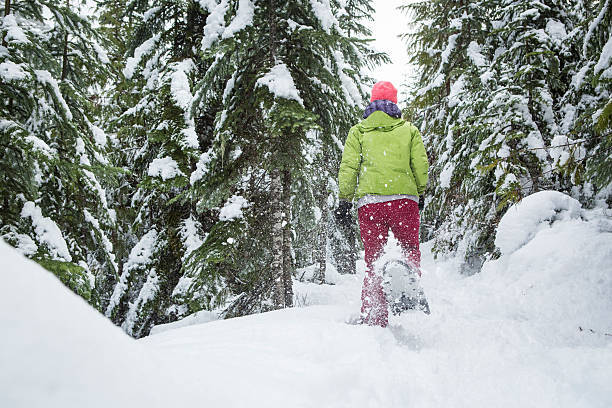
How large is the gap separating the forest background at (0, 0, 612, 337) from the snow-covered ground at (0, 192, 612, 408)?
128cm

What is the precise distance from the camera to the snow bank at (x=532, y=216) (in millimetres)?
5863

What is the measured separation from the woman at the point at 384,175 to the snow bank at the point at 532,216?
9.27 ft

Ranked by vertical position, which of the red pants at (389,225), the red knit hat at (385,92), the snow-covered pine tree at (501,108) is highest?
the snow-covered pine tree at (501,108)

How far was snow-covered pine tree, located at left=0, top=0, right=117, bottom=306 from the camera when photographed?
4.75m

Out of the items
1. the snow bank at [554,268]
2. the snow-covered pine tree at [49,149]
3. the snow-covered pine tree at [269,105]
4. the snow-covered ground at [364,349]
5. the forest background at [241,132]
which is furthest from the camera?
the snow-covered pine tree at [269,105]

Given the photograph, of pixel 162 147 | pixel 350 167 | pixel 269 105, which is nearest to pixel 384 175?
pixel 350 167

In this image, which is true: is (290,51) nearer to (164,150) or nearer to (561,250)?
(164,150)

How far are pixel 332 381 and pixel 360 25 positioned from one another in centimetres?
1646

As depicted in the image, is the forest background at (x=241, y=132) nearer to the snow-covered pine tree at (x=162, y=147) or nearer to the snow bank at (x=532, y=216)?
the snow-covered pine tree at (x=162, y=147)

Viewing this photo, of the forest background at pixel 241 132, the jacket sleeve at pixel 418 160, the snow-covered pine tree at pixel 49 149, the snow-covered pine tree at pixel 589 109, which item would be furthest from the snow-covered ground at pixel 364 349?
the snow-covered pine tree at pixel 49 149

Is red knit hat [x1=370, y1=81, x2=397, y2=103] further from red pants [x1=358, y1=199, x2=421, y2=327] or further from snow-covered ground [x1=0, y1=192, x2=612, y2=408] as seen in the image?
snow-covered ground [x1=0, y1=192, x2=612, y2=408]

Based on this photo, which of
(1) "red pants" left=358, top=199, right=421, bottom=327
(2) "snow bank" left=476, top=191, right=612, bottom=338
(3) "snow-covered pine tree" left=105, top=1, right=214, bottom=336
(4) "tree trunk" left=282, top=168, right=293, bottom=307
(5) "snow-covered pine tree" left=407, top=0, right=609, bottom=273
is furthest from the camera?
(3) "snow-covered pine tree" left=105, top=1, right=214, bottom=336

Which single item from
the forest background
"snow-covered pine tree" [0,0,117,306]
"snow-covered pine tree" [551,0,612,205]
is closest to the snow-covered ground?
"snow-covered pine tree" [551,0,612,205]

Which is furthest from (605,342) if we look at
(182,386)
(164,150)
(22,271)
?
(164,150)
